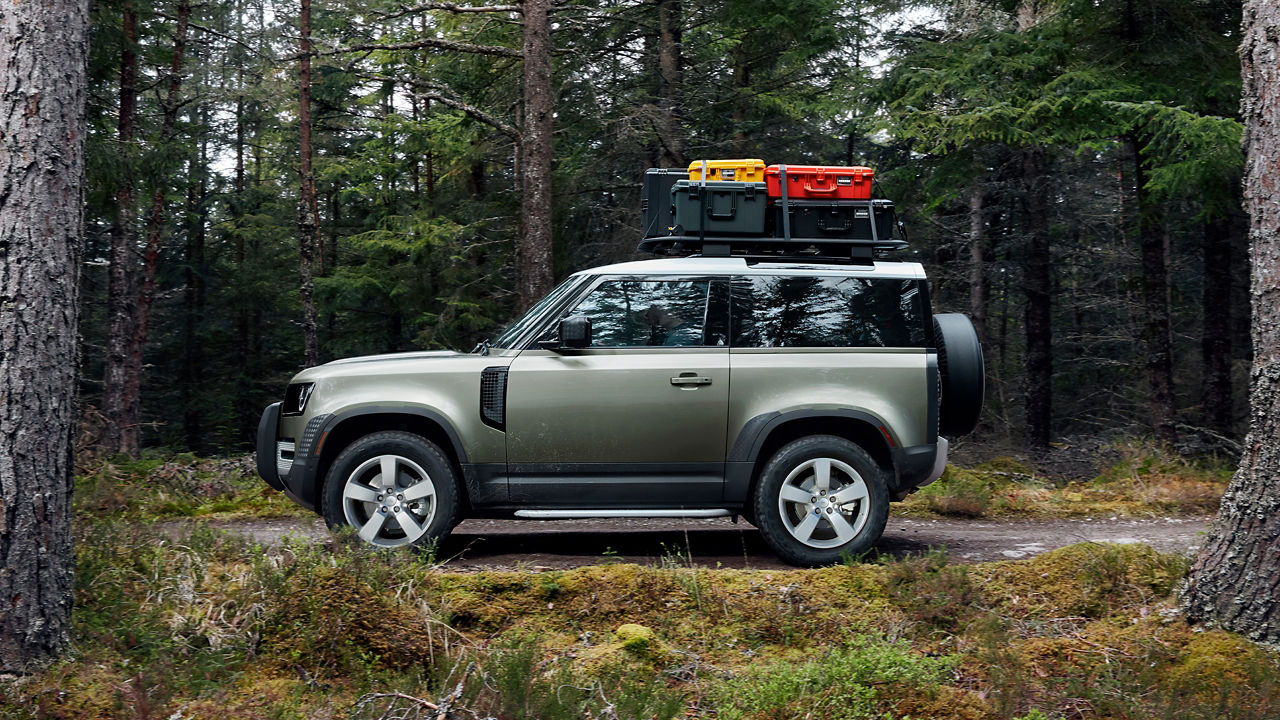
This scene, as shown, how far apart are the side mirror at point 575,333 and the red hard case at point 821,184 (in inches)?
68.7

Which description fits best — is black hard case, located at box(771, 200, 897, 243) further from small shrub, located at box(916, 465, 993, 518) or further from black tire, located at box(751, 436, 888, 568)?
small shrub, located at box(916, 465, 993, 518)

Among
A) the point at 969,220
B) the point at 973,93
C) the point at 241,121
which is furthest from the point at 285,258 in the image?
the point at 973,93

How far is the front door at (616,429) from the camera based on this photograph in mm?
6691

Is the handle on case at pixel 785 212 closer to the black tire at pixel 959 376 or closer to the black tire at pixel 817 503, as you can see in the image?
the black tire at pixel 959 376

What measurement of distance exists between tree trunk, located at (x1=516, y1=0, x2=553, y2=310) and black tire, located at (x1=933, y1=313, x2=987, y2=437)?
6365 mm

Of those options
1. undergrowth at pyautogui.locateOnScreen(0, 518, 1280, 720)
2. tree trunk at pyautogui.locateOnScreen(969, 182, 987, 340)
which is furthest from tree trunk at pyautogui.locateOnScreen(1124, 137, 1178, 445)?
undergrowth at pyautogui.locateOnScreen(0, 518, 1280, 720)

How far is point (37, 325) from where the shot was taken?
4.85 m

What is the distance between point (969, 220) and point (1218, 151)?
431 inches

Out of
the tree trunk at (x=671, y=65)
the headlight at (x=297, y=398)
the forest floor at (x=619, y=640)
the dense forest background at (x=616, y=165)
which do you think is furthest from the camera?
the tree trunk at (x=671, y=65)

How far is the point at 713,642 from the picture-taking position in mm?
5578

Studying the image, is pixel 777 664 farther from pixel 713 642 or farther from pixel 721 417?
pixel 721 417

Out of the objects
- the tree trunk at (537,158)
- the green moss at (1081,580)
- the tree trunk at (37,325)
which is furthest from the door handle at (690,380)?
the tree trunk at (537,158)

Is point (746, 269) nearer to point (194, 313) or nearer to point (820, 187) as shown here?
point (820, 187)

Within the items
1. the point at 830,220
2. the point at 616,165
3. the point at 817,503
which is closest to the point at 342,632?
the point at 817,503
